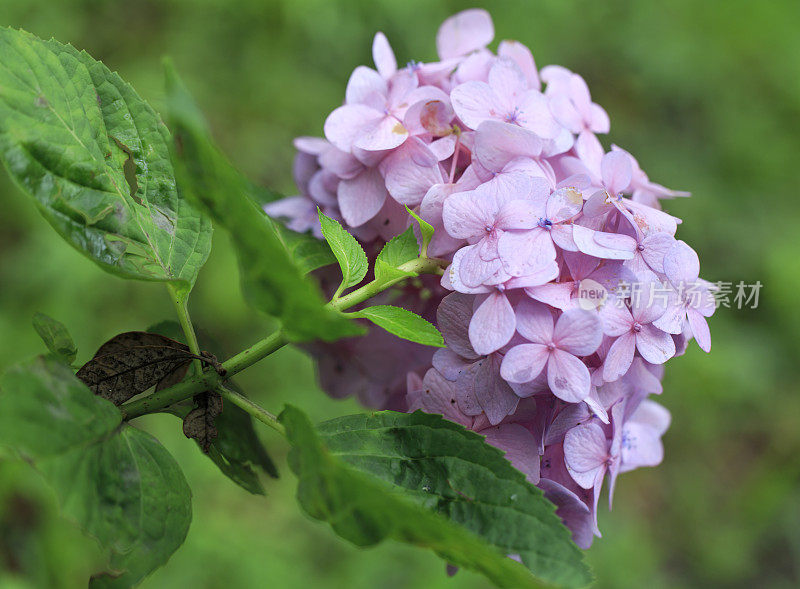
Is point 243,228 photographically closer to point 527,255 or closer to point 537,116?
point 527,255

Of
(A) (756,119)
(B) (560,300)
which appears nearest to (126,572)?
(B) (560,300)

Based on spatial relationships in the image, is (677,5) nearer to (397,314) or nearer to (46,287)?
(46,287)

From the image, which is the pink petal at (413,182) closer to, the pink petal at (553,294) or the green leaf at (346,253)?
the green leaf at (346,253)

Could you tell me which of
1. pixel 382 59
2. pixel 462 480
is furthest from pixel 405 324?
pixel 382 59

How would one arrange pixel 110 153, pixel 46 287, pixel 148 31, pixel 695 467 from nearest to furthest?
pixel 110 153 < pixel 46 287 < pixel 148 31 < pixel 695 467

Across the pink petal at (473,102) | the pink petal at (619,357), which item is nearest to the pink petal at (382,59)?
the pink petal at (473,102)
